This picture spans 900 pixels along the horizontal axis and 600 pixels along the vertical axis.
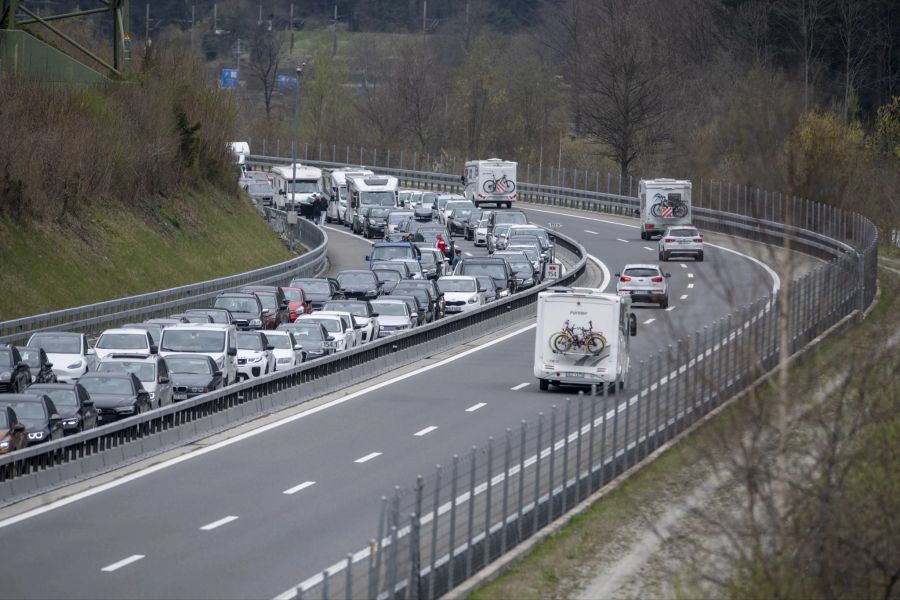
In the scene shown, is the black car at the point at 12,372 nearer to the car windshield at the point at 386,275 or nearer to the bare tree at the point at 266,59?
the car windshield at the point at 386,275

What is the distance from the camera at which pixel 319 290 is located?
164ft

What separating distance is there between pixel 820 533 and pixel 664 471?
10.1 metres

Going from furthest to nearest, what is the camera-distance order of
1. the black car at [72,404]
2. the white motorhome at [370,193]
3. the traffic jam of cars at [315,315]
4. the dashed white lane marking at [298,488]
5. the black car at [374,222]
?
the white motorhome at [370,193], the black car at [374,222], the traffic jam of cars at [315,315], the black car at [72,404], the dashed white lane marking at [298,488]

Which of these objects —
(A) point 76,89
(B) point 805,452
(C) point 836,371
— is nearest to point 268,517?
(C) point 836,371

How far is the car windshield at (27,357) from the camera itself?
31.6 meters

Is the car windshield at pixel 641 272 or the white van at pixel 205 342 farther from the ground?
the white van at pixel 205 342

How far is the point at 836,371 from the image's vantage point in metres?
16.0

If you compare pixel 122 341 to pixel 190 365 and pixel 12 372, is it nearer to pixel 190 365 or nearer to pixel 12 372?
pixel 190 365

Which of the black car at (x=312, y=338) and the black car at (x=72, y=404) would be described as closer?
the black car at (x=72, y=404)

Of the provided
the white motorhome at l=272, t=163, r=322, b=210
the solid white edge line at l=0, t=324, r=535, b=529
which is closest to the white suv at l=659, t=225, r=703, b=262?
the solid white edge line at l=0, t=324, r=535, b=529

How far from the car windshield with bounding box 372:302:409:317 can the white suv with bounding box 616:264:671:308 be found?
8.06 metres

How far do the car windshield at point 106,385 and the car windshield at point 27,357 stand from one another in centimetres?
283

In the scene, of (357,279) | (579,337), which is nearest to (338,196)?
(357,279)

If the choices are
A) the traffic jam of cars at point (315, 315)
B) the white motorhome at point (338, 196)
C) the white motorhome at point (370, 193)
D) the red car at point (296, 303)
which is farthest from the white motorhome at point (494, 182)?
the red car at point (296, 303)
